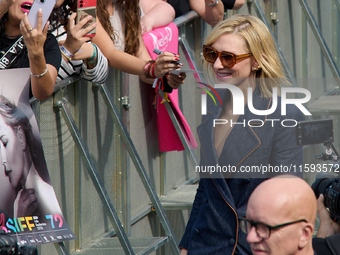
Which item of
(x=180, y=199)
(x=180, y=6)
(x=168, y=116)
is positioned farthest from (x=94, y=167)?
(x=180, y=6)

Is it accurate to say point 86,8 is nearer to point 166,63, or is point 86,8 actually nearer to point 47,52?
point 47,52

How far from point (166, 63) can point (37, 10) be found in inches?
40.5

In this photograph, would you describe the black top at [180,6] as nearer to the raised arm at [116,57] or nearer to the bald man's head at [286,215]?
the raised arm at [116,57]

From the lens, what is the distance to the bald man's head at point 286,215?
2020mm

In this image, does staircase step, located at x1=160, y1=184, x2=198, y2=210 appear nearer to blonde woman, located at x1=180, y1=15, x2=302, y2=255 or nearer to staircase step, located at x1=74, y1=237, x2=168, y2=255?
staircase step, located at x1=74, y1=237, x2=168, y2=255

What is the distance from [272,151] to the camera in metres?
2.70

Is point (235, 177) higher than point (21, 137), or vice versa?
point (21, 137)

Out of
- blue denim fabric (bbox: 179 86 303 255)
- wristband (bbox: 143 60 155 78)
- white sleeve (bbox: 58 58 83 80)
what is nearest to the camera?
blue denim fabric (bbox: 179 86 303 255)

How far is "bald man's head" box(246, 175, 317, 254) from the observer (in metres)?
2.02

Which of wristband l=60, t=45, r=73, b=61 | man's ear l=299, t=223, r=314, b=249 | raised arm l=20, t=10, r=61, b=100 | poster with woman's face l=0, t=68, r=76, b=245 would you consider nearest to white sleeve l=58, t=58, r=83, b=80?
wristband l=60, t=45, r=73, b=61

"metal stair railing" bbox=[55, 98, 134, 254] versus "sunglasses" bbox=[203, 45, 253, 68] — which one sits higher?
"sunglasses" bbox=[203, 45, 253, 68]

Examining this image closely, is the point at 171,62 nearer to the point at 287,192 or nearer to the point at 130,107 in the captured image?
the point at 130,107

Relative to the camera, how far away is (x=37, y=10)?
8.90 ft

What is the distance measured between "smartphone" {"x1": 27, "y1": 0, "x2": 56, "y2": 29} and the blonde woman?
724mm
